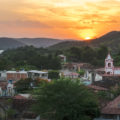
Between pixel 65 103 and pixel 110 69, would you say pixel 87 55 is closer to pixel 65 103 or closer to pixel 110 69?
pixel 110 69

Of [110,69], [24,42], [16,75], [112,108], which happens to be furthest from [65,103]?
[24,42]

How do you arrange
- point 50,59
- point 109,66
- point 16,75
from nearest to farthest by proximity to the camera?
point 16,75 → point 109,66 → point 50,59

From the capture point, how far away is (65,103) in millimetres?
22000

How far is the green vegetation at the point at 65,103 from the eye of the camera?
21812 millimetres

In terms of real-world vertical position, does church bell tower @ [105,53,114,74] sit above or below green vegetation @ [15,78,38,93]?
above

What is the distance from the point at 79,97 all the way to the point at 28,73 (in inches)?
970

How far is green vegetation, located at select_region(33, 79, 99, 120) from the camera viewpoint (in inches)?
859

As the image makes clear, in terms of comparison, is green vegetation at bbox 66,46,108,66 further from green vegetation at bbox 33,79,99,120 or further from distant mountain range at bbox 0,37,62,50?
distant mountain range at bbox 0,37,62,50

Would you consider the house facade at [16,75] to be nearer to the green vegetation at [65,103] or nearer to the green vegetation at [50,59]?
the green vegetation at [50,59]

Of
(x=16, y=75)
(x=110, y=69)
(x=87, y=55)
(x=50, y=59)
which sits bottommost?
(x=16, y=75)

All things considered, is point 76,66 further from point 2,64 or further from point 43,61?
point 2,64

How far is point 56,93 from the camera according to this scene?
74.2 feet

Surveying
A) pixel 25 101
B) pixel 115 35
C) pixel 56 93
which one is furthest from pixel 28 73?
pixel 115 35

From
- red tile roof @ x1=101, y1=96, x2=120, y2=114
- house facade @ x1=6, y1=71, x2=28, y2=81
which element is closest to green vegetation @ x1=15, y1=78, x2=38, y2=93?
red tile roof @ x1=101, y1=96, x2=120, y2=114
